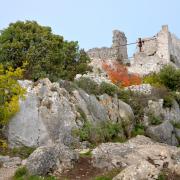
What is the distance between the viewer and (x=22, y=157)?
1917 cm

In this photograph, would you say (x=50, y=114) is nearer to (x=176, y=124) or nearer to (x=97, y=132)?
(x=97, y=132)

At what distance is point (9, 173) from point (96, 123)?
6923mm

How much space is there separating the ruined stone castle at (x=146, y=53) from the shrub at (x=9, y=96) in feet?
84.9

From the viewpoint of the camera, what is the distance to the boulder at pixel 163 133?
995 inches

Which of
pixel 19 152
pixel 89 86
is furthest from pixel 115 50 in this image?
pixel 19 152

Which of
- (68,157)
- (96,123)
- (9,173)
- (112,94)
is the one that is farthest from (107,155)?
(112,94)

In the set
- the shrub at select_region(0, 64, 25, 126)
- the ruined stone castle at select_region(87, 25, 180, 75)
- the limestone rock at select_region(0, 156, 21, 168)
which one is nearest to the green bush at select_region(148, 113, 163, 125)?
the shrub at select_region(0, 64, 25, 126)

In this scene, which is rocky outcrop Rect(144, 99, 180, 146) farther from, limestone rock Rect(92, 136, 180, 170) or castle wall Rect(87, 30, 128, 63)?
Result: castle wall Rect(87, 30, 128, 63)

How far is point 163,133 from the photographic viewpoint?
25.5 metres

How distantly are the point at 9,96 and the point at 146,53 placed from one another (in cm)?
3464

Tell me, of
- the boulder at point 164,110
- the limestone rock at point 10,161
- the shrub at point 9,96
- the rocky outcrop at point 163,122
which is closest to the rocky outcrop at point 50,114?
the shrub at point 9,96

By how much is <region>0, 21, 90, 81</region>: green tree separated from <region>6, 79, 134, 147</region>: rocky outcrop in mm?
1875

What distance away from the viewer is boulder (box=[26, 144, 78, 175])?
52.6ft

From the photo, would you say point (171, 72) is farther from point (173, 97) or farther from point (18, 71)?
point (18, 71)
